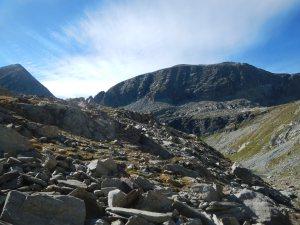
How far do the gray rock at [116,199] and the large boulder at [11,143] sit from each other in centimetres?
884

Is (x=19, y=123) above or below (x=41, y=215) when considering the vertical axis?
above

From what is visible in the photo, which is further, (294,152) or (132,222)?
(294,152)

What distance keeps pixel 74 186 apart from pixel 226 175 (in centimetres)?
2863

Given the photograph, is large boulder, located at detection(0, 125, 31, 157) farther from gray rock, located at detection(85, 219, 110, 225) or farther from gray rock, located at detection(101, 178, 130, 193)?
gray rock, located at detection(85, 219, 110, 225)

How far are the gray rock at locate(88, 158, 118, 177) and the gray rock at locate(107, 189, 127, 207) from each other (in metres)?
6.45

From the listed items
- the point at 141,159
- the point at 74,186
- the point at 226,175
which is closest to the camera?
the point at 74,186

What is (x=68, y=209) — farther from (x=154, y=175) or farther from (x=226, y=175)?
(x=226, y=175)

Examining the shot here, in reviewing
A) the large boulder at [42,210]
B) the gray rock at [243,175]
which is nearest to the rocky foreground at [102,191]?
the large boulder at [42,210]

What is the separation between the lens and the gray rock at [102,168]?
2577cm

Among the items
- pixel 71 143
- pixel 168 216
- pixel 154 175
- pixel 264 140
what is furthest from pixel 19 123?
pixel 264 140

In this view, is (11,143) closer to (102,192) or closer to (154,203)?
(102,192)

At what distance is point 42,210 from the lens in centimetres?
1582

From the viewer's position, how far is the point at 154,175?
1227 inches

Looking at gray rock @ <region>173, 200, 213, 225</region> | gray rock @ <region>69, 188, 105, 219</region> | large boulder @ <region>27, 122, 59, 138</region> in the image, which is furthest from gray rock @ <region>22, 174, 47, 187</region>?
large boulder @ <region>27, 122, 59, 138</region>
